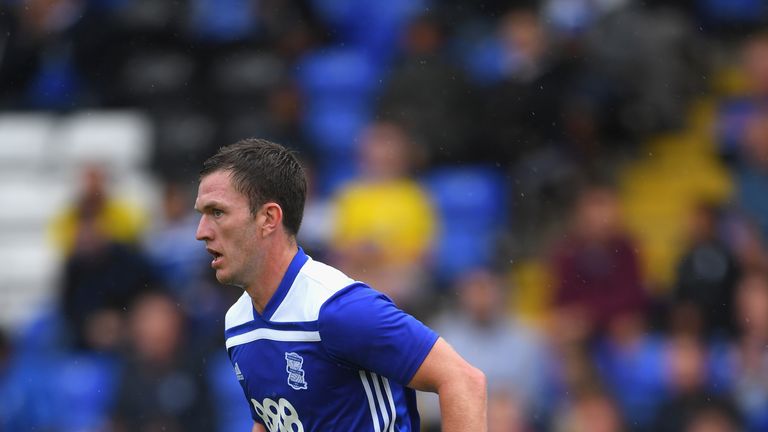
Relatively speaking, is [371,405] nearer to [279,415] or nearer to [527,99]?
[279,415]

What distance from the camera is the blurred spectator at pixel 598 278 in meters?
8.27

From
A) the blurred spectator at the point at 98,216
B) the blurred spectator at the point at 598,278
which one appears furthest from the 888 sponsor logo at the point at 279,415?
the blurred spectator at the point at 98,216

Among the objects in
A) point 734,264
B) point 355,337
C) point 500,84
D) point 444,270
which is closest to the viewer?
point 355,337

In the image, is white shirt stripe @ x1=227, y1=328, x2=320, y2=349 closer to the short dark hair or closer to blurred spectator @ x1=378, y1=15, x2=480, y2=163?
the short dark hair

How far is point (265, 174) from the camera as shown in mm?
3793

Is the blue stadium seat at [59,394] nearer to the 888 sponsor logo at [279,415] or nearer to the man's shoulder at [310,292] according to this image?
the 888 sponsor logo at [279,415]

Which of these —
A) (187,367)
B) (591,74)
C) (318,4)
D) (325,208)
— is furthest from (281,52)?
(187,367)

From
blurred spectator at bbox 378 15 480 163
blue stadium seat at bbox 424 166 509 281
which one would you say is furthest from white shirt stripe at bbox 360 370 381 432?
blurred spectator at bbox 378 15 480 163

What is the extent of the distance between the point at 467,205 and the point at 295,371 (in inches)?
238

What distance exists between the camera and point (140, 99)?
1147 cm

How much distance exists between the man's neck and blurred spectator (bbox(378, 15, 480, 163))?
226 inches

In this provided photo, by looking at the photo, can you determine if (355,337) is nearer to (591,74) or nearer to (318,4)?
(591,74)

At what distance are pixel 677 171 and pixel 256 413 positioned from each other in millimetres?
6486

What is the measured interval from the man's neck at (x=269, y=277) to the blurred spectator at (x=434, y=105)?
5739mm
